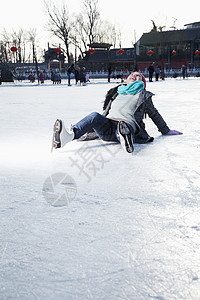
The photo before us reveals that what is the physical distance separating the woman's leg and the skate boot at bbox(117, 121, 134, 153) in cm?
28

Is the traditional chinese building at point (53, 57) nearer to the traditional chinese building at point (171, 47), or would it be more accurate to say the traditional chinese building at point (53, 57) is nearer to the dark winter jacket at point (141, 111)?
the traditional chinese building at point (171, 47)

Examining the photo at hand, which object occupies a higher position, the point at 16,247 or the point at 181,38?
the point at 181,38

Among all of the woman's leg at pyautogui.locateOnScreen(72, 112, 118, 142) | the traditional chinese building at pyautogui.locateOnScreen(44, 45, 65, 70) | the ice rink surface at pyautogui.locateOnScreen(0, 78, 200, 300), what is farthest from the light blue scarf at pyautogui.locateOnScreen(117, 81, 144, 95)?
the traditional chinese building at pyautogui.locateOnScreen(44, 45, 65, 70)

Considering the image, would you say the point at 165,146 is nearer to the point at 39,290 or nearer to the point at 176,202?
the point at 176,202

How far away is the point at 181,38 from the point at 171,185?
150 feet

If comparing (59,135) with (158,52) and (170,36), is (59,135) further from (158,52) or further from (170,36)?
(170,36)

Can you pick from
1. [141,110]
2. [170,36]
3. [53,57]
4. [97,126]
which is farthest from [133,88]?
[53,57]

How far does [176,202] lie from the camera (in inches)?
67.1

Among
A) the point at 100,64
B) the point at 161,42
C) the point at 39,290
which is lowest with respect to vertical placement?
the point at 39,290

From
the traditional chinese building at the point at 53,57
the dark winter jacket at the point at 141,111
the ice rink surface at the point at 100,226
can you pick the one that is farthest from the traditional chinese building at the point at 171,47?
the ice rink surface at the point at 100,226

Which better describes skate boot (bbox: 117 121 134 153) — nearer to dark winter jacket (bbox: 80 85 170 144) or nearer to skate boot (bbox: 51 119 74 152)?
dark winter jacket (bbox: 80 85 170 144)

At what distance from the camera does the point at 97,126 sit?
2943 mm

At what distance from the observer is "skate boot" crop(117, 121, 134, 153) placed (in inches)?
106

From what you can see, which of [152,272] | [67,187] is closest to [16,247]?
[152,272]
